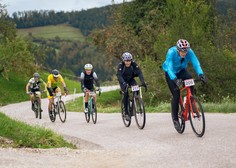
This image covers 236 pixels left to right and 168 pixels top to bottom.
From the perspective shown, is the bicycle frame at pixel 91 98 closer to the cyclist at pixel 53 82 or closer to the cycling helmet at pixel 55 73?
the cyclist at pixel 53 82

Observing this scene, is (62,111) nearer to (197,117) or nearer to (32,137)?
(32,137)

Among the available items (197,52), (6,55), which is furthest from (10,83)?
(197,52)

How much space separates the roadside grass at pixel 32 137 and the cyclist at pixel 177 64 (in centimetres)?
248

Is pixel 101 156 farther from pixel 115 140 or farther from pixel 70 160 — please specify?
pixel 115 140

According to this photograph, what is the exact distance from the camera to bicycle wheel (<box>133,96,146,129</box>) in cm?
1221

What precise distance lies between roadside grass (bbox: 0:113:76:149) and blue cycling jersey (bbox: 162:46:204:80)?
272 centimetres

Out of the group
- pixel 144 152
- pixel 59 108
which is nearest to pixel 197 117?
pixel 144 152

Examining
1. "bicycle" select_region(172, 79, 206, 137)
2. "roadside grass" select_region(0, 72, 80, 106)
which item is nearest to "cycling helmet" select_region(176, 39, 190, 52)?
"bicycle" select_region(172, 79, 206, 137)

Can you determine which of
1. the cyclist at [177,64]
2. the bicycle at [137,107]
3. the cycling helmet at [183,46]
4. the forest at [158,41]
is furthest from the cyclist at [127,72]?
the forest at [158,41]

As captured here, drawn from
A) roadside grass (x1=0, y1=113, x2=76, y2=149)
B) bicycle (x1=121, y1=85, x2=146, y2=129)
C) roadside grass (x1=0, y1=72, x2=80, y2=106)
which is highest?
bicycle (x1=121, y1=85, x2=146, y2=129)

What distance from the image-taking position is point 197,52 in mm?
31688

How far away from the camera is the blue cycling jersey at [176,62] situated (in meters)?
9.94

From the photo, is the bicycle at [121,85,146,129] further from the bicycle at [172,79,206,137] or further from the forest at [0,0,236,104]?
the forest at [0,0,236,104]

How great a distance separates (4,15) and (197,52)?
3207 centimetres
